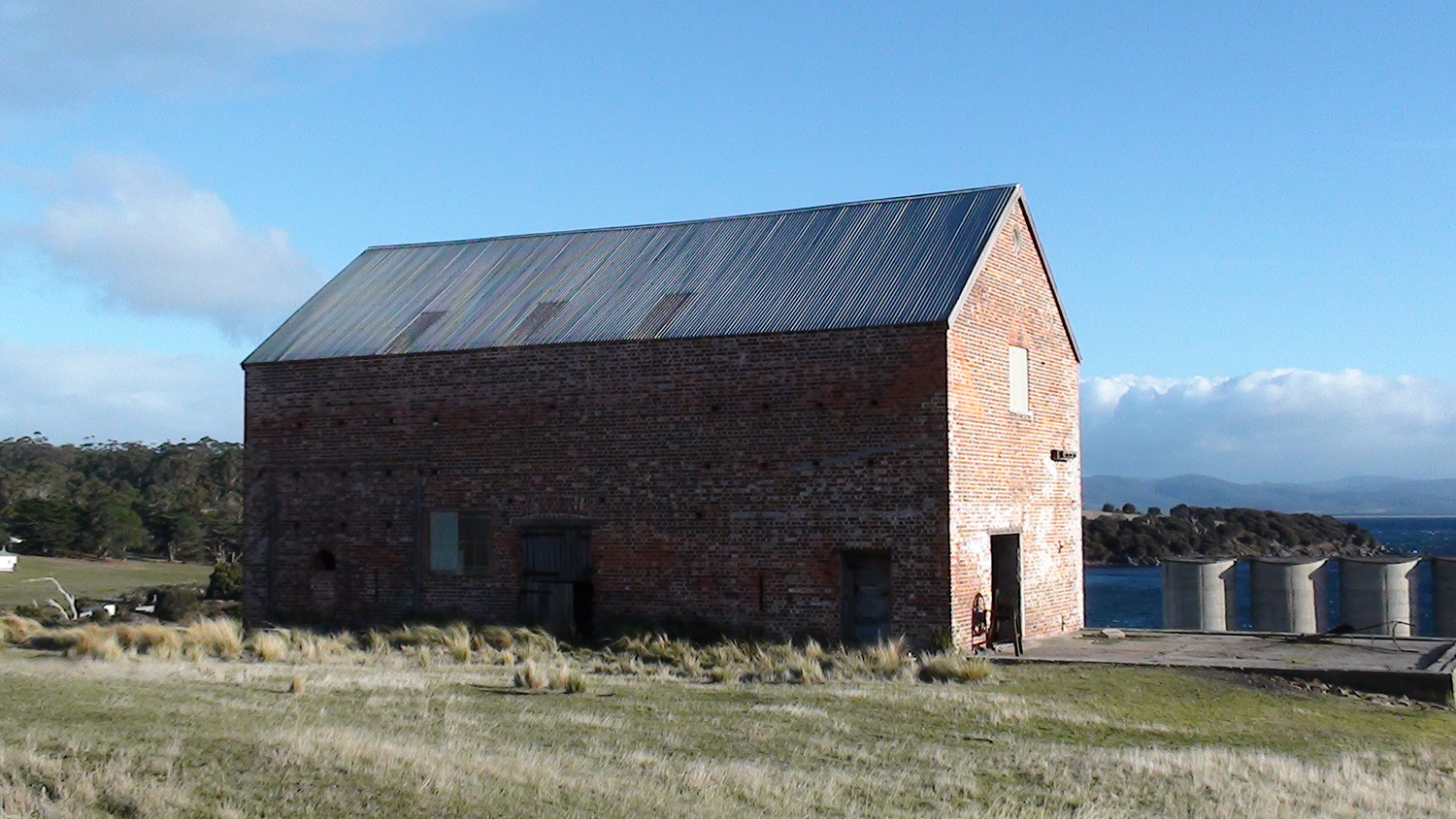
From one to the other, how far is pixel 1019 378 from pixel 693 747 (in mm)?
12574

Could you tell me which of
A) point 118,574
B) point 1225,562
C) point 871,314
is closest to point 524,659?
point 871,314

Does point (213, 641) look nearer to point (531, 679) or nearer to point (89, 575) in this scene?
point (531, 679)

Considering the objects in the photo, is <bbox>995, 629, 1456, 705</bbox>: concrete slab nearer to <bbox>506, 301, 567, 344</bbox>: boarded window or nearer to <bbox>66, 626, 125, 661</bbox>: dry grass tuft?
<bbox>506, 301, 567, 344</bbox>: boarded window

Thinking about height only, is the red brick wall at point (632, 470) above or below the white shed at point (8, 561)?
above

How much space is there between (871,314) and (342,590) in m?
10.6

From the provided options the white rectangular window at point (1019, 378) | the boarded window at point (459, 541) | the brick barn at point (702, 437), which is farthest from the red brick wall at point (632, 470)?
the white rectangular window at point (1019, 378)

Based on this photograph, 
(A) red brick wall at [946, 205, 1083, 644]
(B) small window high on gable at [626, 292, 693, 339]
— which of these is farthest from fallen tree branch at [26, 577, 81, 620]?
(A) red brick wall at [946, 205, 1083, 644]

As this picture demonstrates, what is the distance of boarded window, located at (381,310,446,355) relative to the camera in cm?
2575

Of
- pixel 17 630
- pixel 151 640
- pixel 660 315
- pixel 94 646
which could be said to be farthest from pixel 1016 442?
pixel 17 630

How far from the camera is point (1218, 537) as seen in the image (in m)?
93.8

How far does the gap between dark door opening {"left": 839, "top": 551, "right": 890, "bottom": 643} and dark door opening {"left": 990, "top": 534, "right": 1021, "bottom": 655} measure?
206cm

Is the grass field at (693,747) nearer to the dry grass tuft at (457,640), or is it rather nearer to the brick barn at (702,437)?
the dry grass tuft at (457,640)

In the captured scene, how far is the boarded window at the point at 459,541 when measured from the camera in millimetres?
24781

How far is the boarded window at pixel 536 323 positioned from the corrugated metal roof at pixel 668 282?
3 centimetres
